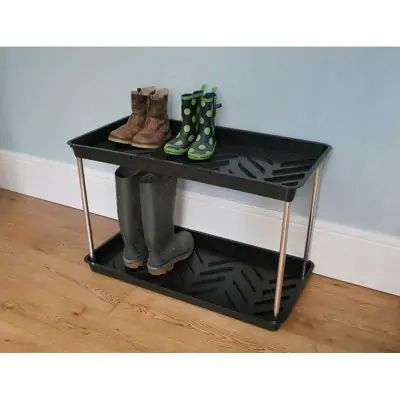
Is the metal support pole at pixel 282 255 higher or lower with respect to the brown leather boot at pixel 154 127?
lower

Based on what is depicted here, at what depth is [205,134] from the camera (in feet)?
4.33

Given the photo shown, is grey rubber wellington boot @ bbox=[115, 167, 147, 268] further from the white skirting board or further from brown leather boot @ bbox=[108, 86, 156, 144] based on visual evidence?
the white skirting board

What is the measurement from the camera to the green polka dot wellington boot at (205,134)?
128 cm

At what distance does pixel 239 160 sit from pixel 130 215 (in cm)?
39

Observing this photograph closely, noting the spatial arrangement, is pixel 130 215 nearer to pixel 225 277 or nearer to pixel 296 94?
pixel 225 277

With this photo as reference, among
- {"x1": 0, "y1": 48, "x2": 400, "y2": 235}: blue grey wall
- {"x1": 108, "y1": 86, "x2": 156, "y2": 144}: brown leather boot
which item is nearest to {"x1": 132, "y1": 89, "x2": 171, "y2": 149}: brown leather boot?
{"x1": 108, "y1": 86, "x2": 156, "y2": 144}: brown leather boot

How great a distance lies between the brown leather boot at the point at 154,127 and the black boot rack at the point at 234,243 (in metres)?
0.03

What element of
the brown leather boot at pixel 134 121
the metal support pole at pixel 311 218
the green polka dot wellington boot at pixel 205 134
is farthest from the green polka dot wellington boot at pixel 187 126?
the metal support pole at pixel 311 218

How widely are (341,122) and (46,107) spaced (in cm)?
115

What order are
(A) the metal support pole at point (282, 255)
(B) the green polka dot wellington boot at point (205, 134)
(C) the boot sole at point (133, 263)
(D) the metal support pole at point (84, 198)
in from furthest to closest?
(C) the boot sole at point (133, 263)
(D) the metal support pole at point (84, 198)
(B) the green polka dot wellington boot at point (205, 134)
(A) the metal support pole at point (282, 255)

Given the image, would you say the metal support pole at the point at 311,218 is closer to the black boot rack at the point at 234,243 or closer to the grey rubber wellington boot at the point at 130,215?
the black boot rack at the point at 234,243

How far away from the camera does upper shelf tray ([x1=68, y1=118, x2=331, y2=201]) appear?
117 centimetres
